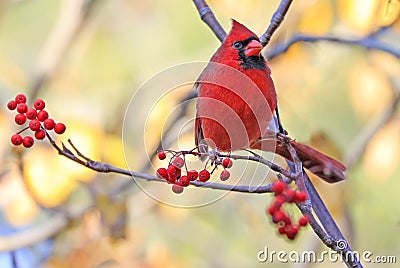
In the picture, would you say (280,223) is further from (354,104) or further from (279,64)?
(354,104)

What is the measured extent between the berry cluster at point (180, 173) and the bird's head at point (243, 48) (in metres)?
0.46

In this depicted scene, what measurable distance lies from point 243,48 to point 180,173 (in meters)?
0.54

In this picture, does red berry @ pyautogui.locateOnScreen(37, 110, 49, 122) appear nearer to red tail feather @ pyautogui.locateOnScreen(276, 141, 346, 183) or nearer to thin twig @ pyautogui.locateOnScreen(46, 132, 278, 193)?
thin twig @ pyautogui.locateOnScreen(46, 132, 278, 193)

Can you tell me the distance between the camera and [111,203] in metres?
2.44

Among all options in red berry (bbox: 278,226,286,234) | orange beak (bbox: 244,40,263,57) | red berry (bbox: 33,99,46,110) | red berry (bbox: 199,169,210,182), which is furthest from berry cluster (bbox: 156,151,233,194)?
orange beak (bbox: 244,40,263,57)

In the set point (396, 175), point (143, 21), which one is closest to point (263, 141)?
point (396, 175)

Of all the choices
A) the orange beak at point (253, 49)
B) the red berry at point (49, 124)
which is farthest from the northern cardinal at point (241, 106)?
the red berry at point (49, 124)

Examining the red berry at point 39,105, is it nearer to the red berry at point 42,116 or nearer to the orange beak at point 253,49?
the red berry at point 42,116

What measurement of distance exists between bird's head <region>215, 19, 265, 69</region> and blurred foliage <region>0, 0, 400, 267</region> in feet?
0.97

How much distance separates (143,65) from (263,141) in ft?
7.96

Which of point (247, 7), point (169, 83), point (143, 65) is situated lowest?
point (143, 65)

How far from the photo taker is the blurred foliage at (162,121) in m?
2.71

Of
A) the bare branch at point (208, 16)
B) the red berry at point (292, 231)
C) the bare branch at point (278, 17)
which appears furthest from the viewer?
Result: the bare branch at point (208, 16)

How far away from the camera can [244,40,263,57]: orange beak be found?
6.49 ft
